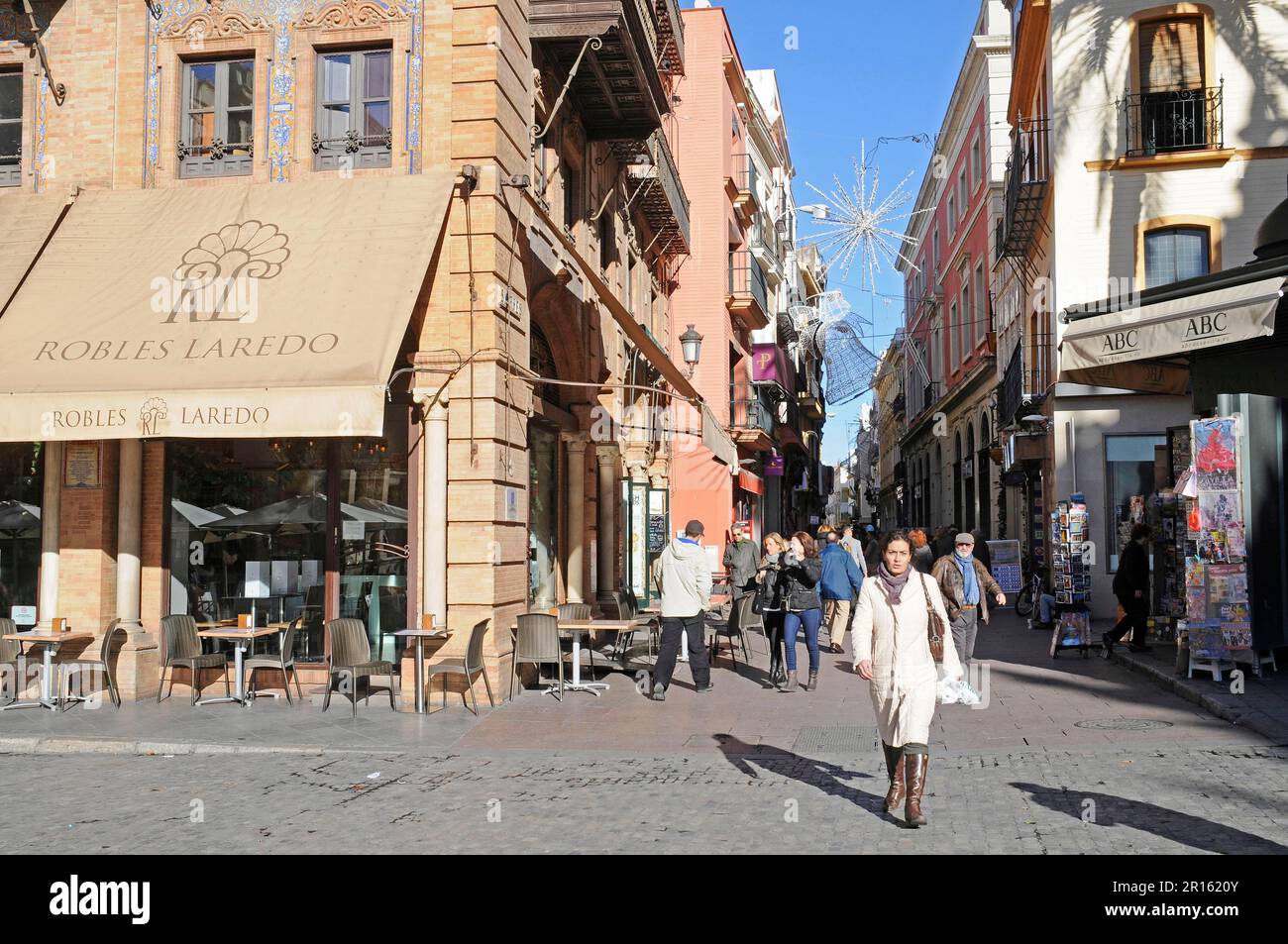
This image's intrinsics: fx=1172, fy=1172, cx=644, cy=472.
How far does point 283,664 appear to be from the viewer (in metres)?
11.9

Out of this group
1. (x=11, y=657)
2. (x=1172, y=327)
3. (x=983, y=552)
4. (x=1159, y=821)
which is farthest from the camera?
(x=983, y=552)

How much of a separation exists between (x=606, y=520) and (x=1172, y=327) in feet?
33.4

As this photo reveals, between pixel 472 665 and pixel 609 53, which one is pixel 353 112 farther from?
pixel 472 665

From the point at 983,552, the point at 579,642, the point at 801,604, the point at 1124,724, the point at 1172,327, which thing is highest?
the point at 1172,327

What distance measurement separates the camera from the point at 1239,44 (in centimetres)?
1998

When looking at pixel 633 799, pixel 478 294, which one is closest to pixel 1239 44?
pixel 478 294

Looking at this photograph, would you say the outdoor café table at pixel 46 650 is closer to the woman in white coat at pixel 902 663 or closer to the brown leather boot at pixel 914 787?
the woman in white coat at pixel 902 663

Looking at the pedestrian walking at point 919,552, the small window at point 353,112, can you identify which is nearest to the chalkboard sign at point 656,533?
the pedestrian walking at point 919,552

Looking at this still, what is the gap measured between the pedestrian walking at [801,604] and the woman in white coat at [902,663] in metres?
5.63

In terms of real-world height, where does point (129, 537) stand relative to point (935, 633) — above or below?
above

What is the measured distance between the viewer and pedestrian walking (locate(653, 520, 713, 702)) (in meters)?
12.4

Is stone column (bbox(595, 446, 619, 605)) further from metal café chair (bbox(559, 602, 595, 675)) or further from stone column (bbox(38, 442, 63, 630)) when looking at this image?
stone column (bbox(38, 442, 63, 630))

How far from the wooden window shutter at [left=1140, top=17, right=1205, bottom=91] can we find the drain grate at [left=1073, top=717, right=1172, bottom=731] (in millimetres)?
14164

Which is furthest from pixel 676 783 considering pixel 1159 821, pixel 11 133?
pixel 11 133
